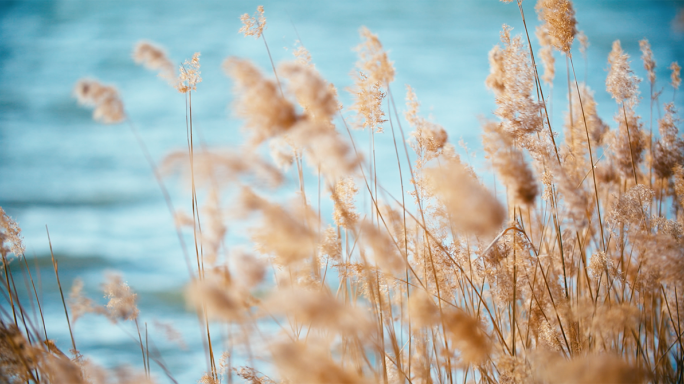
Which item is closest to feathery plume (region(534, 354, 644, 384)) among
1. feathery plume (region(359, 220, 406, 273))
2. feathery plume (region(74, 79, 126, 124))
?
feathery plume (region(359, 220, 406, 273))

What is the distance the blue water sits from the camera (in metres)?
2.73

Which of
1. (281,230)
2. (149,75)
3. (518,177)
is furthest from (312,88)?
(149,75)

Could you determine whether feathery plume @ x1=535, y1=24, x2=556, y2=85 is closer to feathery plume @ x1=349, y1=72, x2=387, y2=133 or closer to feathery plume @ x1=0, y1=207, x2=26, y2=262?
feathery plume @ x1=349, y1=72, x2=387, y2=133

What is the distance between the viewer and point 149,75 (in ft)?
10.7

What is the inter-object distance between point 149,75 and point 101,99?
120 inches

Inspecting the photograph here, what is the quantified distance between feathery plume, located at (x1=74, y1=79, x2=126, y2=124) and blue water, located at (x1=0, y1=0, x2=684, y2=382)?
2054mm

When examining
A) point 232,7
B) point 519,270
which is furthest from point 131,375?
point 232,7

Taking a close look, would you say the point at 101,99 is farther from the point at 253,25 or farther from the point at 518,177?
the point at 518,177

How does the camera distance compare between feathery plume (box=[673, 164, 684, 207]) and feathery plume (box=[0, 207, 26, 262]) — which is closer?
feathery plume (box=[0, 207, 26, 262])

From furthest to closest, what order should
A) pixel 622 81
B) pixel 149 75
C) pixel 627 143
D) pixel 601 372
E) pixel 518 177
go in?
pixel 149 75 → pixel 627 143 → pixel 622 81 → pixel 518 177 → pixel 601 372

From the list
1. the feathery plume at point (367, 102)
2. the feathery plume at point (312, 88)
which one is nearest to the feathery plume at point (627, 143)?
the feathery plume at point (367, 102)

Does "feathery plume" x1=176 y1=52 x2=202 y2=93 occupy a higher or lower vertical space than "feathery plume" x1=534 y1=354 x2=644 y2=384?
higher

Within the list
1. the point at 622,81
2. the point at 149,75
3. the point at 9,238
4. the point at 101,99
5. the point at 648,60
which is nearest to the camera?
the point at 101,99

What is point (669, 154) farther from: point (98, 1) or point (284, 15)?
point (98, 1)
